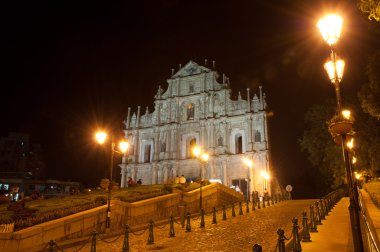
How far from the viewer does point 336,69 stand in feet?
28.0

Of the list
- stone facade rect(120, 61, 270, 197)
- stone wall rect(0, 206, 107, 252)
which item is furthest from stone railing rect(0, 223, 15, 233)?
stone facade rect(120, 61, 270, 197)

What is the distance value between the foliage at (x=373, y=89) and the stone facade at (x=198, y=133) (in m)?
19.7

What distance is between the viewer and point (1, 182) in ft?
184

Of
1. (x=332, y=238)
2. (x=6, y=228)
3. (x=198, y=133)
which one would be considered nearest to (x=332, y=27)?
(x=332, y=238)

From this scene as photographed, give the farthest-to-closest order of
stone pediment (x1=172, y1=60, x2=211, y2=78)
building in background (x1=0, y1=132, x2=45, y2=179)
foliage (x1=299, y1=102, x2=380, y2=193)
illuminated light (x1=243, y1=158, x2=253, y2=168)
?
building in background (x1=0, y1=132, x2=45, y2=179)
stone pediment (x1=172, y1=60, x2=211, y2=78)
illuminated light (x1=243, y1=158, x2=253, y2=168)
foliage (x1=299, y1=102, x2=380, y2=193)

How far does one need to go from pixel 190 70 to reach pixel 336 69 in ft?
132

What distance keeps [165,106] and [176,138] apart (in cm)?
563

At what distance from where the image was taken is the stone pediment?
47406mm

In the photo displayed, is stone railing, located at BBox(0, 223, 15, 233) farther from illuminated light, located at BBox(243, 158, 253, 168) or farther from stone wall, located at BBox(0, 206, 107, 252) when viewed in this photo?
illuminated light, located at BBox(243, 158, 253, 168)

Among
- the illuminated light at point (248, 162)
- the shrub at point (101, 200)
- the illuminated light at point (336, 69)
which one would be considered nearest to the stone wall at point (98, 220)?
the shrub at point (101, 200)

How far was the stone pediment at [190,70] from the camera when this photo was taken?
1866 inches

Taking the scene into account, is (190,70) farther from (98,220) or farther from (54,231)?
(54,231)

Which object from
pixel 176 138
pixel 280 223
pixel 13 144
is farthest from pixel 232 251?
pixel 13 144

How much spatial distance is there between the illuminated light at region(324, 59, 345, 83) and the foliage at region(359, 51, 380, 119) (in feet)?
32.6
